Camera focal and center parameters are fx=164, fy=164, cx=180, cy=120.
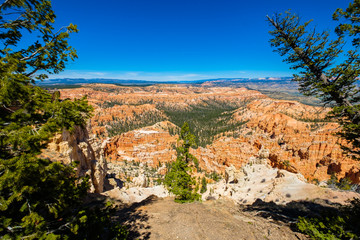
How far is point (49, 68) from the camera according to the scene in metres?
5.45

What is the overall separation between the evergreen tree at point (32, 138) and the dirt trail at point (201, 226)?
368 cm

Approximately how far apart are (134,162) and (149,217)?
6184 cm

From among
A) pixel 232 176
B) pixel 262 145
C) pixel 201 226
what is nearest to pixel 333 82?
pixel 201 226

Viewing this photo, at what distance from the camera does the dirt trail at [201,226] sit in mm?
7965

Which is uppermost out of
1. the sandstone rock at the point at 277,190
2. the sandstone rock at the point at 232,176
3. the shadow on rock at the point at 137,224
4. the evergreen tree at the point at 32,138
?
the evergreen tree at the point at 32,138

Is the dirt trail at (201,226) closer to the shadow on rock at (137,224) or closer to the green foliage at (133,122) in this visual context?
the shadow on rock at (137,224)

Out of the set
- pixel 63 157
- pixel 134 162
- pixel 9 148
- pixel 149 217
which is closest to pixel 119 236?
pixel 9 148

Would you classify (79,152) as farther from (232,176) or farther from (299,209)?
(232,176)

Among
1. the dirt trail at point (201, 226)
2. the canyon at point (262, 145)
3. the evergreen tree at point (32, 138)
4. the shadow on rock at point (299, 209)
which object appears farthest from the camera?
the canyon at point (262, 145)

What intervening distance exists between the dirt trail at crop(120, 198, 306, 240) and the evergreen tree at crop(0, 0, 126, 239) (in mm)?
3678

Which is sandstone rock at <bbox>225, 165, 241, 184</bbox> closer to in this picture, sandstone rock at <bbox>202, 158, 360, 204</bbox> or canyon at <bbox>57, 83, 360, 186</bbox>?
sandstone rock at <bbox>202, 158, 360, 204</bbox>

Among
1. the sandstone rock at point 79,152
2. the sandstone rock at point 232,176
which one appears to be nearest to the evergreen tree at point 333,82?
the sandstone rock at point 79,152

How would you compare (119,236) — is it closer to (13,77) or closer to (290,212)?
(13,77)

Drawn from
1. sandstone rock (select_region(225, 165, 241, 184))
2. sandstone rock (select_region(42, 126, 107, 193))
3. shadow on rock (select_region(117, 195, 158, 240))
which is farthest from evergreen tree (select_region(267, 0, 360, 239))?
sandstone rock (select_region(225, 165, 241, 184))
